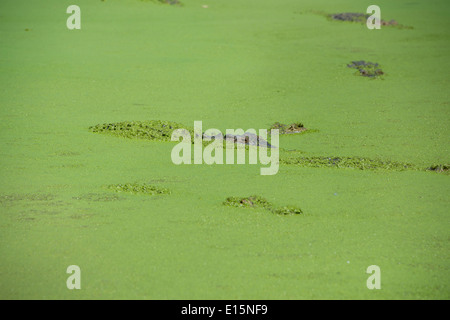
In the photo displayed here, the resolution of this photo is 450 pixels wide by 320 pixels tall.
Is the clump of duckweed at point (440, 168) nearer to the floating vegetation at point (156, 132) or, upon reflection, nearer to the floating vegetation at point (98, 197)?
the floating vegetation at point (156, 132)

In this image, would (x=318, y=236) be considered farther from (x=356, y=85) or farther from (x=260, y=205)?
(x=356, y=85)

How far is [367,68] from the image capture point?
7.67 meters

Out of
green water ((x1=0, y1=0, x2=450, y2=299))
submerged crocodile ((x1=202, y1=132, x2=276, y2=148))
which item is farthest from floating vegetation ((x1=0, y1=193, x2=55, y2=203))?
submerged crocodile ((x1=202, y1=132, x2=276, y2=148))

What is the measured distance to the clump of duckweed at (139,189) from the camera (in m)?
4.03

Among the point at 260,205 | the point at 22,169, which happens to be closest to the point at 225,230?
the point at 260,205

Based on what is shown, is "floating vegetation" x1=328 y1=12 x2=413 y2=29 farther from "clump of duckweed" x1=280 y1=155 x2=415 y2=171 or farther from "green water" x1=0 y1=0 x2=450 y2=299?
"clump of duckweed" x1=280 y1=155 x2=415 y2=171

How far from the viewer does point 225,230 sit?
347 centimetres

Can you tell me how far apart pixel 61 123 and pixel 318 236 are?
9.99ft

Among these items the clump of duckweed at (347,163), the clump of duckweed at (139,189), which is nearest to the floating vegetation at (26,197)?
the clump of duckweed at (139,189)

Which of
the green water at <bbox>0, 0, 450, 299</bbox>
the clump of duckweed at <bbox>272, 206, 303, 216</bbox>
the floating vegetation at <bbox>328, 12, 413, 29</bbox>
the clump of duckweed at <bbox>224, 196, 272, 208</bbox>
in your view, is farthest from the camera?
the floating vegetation at <bbox>328, 12, 413, 29</bbox>

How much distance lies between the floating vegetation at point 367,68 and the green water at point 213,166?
5.1 inches

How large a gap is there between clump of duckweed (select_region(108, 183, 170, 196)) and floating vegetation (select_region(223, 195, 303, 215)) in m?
0.49

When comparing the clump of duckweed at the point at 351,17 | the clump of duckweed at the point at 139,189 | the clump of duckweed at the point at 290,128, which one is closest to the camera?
the clump of duckweed at the point at 139,189

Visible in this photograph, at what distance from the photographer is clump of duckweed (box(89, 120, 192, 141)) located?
5.20m
